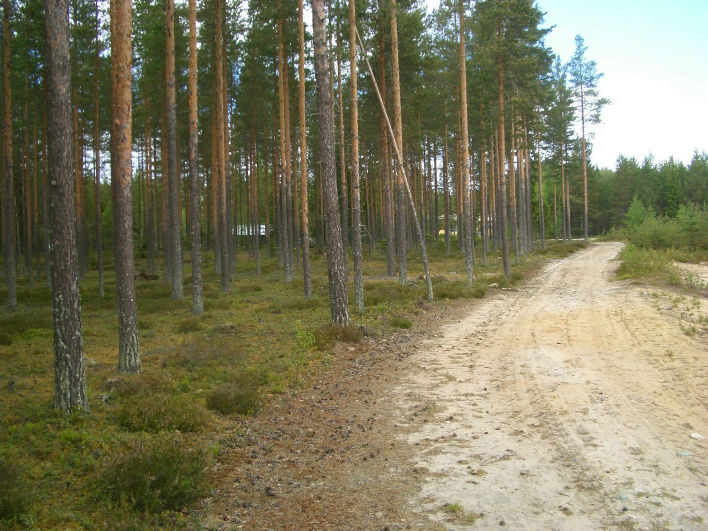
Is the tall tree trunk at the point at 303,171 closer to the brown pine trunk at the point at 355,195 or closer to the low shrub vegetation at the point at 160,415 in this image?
the brown pine trunk at the point at 355,195

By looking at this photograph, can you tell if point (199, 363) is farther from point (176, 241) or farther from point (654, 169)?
point (654, 169)

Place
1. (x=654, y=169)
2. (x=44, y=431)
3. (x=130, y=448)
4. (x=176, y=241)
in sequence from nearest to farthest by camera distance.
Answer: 1. (x=130, y=448)
2. (x=44, y=431)
3. (x=176, y=241)
4. (x=654, y=169)

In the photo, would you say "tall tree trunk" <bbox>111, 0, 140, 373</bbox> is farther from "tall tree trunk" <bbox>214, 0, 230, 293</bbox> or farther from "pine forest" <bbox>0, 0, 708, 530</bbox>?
"tall tree trunk" <bbox>214, 0, 230, 293</bbox>

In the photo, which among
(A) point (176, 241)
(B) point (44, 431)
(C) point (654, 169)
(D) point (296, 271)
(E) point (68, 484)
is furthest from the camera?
(C) point (654, 169)

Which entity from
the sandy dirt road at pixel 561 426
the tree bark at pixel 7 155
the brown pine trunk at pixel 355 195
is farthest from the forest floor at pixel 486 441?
the tree bark at pixel 7 155

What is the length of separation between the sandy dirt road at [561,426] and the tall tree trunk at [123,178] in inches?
202

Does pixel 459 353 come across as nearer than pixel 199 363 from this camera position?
No

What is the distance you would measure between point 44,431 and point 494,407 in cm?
605

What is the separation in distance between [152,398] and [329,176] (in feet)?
24.2

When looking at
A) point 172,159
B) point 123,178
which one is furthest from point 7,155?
point 123,178

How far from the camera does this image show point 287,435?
643cm

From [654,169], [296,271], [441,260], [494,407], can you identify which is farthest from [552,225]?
[494,407]

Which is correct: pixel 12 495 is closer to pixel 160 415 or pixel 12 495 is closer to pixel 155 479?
pixel 155 479

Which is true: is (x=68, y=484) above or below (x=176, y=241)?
below
